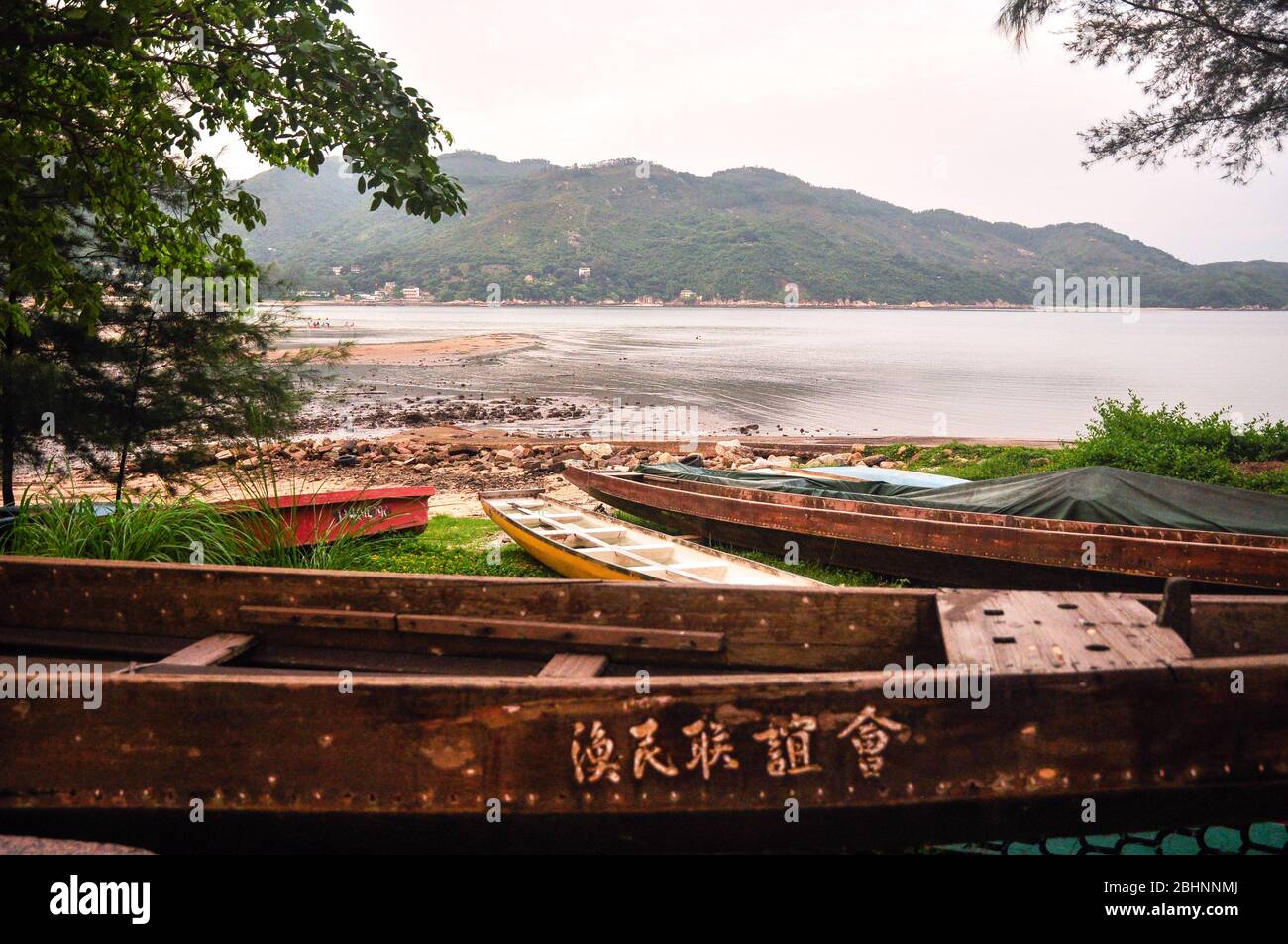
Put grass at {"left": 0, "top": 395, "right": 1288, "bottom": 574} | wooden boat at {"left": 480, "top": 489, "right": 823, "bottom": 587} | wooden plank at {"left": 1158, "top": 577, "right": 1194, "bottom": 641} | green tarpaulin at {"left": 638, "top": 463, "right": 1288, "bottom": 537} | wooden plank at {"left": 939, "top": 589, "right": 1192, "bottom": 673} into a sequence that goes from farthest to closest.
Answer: green tarpaulin at {"left": 638, "top": 463, "right": 1288, "bottom": 537}
wooden boat at {"left": 480, "top": 489, "right": 823, "bottom": 587}
grass at {"left": 0, "top": 395, "right": 1288, "bottom": 574}
wooden plank at {"left": 1158, "top": 577, "right": 1194, "bottom": 641}
wooden plank at {"left": 939, "top": 589, "right": 1192, "bottom": 673}

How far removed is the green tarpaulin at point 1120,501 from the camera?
21.1 feet

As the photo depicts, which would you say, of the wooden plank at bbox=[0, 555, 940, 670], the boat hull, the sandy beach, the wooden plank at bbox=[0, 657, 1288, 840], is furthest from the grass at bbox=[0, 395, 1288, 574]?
the sandy beach

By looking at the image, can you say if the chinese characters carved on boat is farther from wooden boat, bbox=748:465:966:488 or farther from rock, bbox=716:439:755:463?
rock, bbox=716:439:755:463

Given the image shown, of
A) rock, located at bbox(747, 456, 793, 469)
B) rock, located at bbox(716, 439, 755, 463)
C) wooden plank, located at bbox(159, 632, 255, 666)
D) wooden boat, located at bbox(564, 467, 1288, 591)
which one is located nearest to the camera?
wooden plank, located at bbox(159, 632, 255, 666)

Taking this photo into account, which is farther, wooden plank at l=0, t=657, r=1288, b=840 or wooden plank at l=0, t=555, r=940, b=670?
wooden plank at l=0, t=555, r=940, b=670

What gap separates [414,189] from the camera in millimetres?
5355

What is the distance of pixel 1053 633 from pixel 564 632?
188 cm

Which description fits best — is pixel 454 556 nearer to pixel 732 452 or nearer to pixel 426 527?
pixel 426 527

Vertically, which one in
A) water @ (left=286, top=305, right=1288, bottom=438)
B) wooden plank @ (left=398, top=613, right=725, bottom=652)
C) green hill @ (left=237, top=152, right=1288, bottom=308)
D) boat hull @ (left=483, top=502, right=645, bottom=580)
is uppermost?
green hill @ (left=237, top=152, right=1288, bottom=308)

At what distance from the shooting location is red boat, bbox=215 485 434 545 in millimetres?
7152

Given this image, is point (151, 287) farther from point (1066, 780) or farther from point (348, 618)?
point (1066, 780)

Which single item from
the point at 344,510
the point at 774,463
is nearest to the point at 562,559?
the point at 344,510

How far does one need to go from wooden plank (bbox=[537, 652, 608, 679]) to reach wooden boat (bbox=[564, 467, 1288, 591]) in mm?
4000

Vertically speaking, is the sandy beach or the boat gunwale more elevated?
the sandy beach
